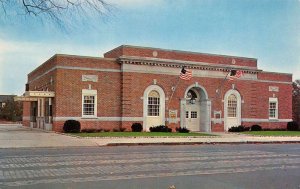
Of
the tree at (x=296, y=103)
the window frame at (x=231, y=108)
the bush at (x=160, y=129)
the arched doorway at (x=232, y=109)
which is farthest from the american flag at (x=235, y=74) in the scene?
the tree at (x=296, y=103)

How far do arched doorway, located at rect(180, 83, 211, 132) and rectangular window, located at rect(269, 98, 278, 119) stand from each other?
26.3 ft

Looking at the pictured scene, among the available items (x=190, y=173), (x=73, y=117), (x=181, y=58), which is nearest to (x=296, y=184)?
(x=190, y=173)

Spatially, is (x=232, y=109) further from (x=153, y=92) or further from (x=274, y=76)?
(x=153, y=92)

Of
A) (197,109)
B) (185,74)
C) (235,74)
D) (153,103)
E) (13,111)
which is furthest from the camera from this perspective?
(13,111)

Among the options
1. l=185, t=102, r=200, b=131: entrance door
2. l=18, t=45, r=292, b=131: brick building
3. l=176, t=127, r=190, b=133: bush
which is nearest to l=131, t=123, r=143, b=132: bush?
l=18, t=45, r=292, b=131: brick building

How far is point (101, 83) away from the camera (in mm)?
35344

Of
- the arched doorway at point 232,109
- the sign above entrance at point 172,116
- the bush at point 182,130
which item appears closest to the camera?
the bush at point 182,130

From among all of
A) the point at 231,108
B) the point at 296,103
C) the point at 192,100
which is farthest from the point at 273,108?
the point at 296,103

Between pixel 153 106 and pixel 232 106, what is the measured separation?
333 inches

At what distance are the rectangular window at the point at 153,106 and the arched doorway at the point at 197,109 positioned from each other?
2.89 m

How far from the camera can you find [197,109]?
40.4 m

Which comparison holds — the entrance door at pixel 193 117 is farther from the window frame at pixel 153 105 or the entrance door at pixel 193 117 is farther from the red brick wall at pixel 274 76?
the red brick wall at pixel 274 76

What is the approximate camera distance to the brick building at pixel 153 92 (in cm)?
3447

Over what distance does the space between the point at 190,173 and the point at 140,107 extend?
81.9ft
